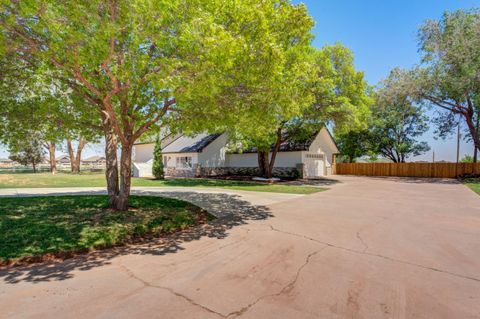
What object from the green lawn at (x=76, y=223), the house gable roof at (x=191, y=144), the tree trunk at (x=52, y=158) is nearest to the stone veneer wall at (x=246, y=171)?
the house gable roof at (x=191, y=144)

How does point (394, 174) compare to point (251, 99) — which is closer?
point (251, 99)

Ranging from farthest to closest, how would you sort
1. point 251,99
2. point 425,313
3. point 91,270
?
point 251,99 → point 91,270 → point 425,313

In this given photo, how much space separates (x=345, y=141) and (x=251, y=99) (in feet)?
104

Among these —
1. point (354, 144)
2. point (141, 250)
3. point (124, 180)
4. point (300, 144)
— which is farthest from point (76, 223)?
point (354, 144)

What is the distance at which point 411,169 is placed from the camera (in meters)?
26.9

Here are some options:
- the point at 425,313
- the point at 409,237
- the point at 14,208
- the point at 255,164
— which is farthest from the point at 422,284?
the point at 255,164

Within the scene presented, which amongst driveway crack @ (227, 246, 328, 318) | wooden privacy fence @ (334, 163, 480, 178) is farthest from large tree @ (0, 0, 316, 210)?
wooden privacy fence @ (334, 163, 480, 178)

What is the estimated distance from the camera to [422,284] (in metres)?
3.80

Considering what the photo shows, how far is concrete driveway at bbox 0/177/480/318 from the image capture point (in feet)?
10.4

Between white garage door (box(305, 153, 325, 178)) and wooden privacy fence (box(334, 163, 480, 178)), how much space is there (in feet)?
16.4

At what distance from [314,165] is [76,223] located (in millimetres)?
22705

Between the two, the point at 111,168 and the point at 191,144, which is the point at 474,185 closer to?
the point at 111,168

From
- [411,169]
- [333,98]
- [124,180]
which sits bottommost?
[124,180]

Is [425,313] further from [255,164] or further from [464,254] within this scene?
[255,164]
